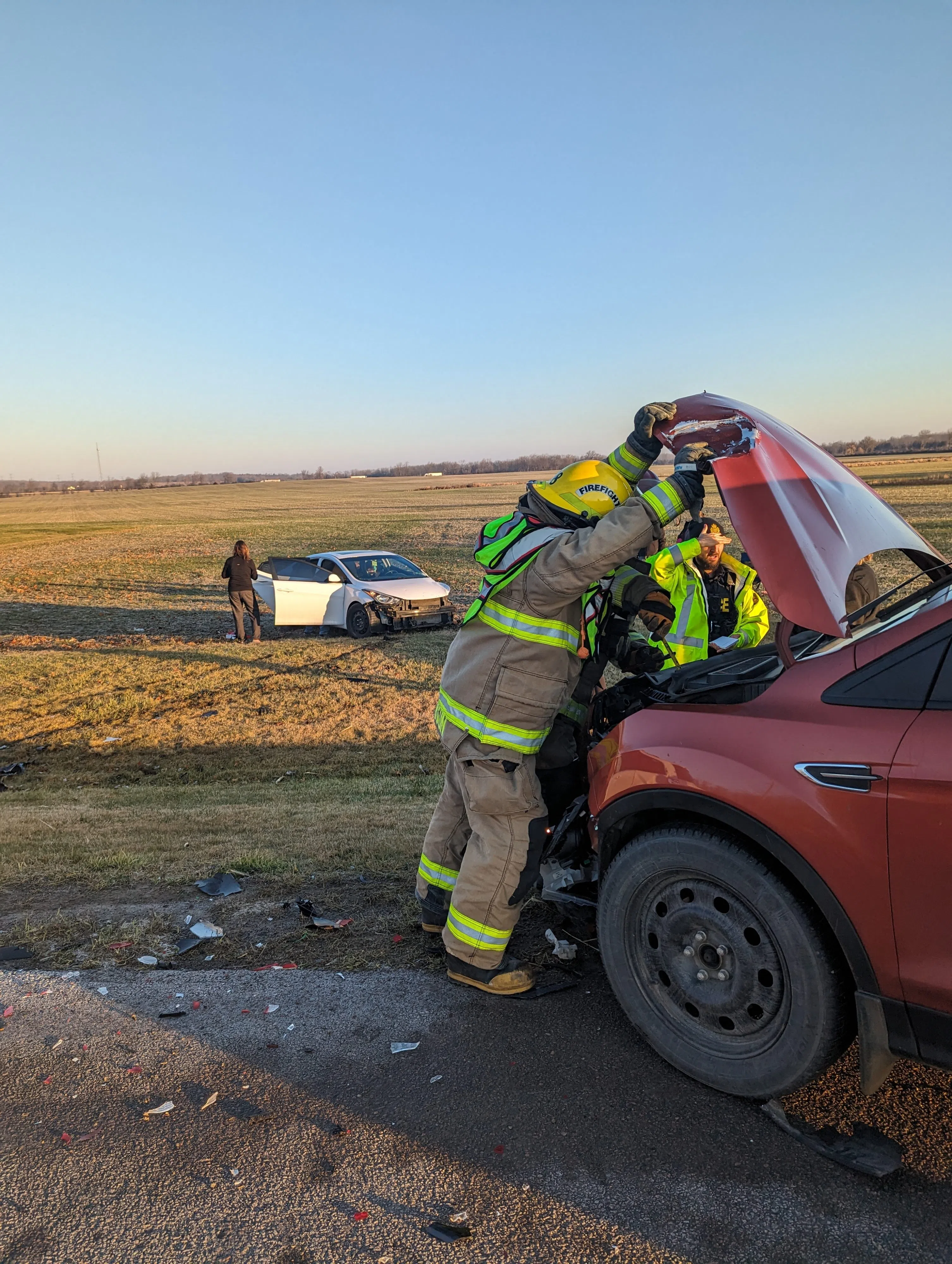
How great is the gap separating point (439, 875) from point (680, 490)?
207 cm

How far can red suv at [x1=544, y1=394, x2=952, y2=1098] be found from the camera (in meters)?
2.27

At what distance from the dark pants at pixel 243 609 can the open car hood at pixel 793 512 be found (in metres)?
12.8

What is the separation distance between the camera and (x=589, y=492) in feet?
10.6

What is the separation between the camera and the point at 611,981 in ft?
10.0

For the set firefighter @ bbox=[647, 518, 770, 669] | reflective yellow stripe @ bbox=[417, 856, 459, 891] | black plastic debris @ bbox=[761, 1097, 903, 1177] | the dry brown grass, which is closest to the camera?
black plastic debris @ bbox=[761, 1097, 903, 1177]

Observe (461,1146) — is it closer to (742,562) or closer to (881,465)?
(742,562)

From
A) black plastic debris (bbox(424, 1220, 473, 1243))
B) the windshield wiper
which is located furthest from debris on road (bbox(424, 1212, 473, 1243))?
the windshield wiper

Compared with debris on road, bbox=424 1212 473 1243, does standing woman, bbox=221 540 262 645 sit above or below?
above

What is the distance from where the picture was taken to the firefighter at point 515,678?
319 centimetres

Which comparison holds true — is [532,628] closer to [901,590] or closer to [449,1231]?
[901,590]

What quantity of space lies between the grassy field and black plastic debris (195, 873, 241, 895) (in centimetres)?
12

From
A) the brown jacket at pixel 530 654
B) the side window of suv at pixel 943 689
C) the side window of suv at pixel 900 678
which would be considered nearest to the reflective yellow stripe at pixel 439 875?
the brown jacket at pixel 530 654

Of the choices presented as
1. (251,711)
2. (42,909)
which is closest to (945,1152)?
(42,909)

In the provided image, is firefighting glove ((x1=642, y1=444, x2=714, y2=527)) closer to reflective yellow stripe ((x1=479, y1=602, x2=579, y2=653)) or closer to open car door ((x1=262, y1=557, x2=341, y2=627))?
reflective yellow stripe ((x1=479, y1=602, x2=579, y2=653))
